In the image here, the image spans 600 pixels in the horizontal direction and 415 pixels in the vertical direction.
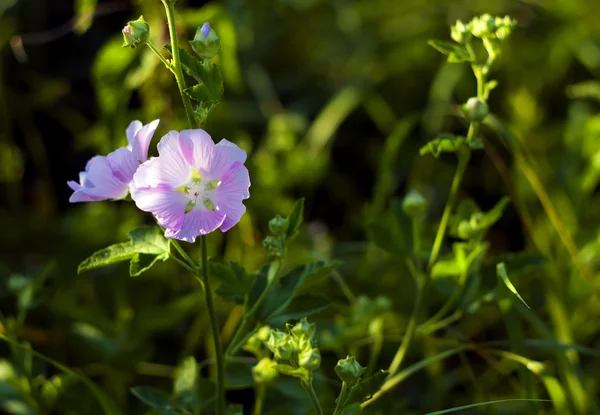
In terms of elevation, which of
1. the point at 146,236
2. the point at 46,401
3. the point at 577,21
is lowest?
the point at 46,401

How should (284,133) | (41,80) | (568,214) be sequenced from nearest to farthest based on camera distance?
(568,214) → (284,133) → (41,80)

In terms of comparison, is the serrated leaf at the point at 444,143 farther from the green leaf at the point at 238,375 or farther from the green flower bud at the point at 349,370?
the green leaf at the point at 238,375

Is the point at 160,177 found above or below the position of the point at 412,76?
above

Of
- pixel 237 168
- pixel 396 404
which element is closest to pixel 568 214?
pixel 396 404

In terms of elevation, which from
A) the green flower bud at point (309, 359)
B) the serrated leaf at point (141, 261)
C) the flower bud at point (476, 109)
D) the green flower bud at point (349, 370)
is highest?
the flower bud at point (476, 109)

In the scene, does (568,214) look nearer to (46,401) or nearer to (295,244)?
(295,244)

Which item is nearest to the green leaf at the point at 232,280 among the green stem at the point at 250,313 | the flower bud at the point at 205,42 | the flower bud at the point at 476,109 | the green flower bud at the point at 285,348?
the green stem at the point at 250,313

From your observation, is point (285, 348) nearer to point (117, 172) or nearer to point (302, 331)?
point (302, 331)
